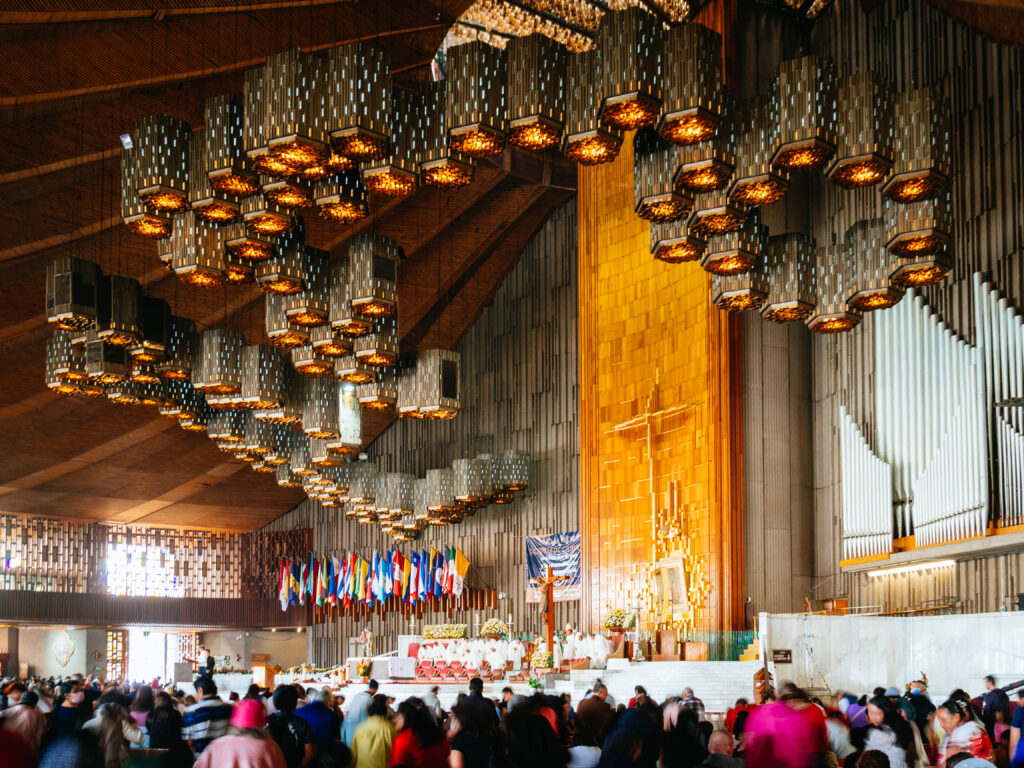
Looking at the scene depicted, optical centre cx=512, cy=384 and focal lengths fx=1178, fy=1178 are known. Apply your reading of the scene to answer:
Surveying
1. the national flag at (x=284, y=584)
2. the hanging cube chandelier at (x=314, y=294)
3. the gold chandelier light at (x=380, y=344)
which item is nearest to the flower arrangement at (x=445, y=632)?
the gold chandelier light at (x=380, y=344)

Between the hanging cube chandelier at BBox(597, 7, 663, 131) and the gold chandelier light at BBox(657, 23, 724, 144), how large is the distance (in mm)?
127

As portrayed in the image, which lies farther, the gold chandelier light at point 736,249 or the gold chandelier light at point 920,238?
the gold chandelier light at point 736,249

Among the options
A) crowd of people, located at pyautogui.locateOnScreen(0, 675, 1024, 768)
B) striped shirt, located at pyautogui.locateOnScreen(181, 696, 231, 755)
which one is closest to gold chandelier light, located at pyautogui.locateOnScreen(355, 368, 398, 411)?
crowd of people, located at pyautogui.locateOnScreen(0, 675, 1024, 768)

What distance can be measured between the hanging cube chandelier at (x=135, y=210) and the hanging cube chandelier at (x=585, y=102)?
5.33m

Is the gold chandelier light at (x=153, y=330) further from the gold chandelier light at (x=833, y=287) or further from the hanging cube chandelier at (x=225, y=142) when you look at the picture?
the gold chandelier light at (x=833, y=287)

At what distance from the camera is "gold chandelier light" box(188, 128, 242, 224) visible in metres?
13.9

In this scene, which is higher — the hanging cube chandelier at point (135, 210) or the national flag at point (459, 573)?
the hanging cube chandelier at point (135, 210)

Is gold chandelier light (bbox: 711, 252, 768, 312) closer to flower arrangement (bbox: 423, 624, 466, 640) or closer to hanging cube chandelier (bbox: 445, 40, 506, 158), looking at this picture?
hanging cube chandelier (bbox: 445, 40, 506, 158)

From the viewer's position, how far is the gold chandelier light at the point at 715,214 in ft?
45.3

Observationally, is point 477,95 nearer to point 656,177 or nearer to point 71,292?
point 656,177

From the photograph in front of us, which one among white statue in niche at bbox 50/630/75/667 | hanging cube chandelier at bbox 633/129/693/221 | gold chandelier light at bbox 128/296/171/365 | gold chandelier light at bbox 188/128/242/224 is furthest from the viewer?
white statue in niche at bbox 50/630/75/667

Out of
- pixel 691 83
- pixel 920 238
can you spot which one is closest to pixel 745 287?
pixel 920 238

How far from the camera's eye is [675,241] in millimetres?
14664

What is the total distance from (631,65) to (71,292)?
351 inches
